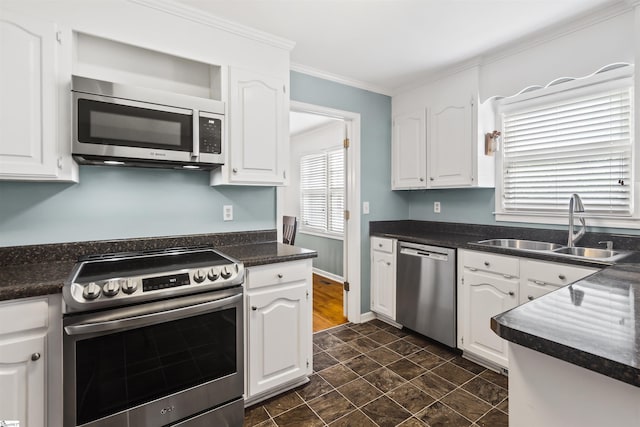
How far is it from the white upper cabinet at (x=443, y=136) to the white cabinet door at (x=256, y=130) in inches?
59.5

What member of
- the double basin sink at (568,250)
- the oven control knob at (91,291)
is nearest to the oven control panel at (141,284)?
the oven control knob at (91,291)

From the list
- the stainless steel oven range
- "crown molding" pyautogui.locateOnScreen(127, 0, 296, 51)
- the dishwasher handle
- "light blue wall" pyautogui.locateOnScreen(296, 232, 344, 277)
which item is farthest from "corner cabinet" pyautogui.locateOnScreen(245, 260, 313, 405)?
"light blue wall" pyautogui.locateOnScreen(296, 232, 344, 277)

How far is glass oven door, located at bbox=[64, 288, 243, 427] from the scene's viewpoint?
137 centimetres

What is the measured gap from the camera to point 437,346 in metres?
2.72

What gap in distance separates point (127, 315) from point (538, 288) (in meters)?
2.38

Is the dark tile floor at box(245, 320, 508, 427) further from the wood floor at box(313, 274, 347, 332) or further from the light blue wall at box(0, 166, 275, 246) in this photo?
the light blue wall at box(0, 166, 275, 246)

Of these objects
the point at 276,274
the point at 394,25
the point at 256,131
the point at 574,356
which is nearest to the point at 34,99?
the point at 256,131

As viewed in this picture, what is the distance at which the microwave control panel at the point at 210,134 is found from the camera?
1963mm

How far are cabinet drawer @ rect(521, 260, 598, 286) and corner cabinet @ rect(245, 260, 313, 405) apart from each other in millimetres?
1461

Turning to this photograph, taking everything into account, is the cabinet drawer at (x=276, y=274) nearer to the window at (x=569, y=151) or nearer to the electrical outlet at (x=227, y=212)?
the electrical outlet at (x=227, y=212)

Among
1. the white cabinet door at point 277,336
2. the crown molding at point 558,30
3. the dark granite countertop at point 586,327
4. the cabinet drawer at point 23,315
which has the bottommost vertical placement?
the white cabinet door at point 277,336

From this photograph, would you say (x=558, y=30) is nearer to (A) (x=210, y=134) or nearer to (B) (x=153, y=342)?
(A) (x=210, y=134)

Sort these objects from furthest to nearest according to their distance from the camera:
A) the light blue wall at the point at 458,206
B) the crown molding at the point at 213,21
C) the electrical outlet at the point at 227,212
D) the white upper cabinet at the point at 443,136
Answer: the light blue wall at the point at 458,206
the white upper cabinet at the point at 443,136
the electrical outlet at the point at 227,212
the crown molding at the point at 213,21

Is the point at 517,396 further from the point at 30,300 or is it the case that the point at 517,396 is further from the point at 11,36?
the point at 11,36
